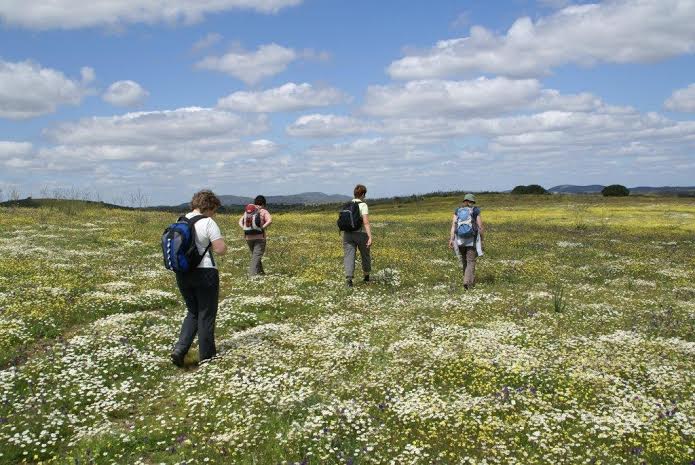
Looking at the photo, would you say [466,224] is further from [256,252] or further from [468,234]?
[256,252]

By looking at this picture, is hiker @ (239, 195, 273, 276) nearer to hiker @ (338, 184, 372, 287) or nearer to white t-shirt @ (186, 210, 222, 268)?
hiker @ (338, 184, 372, 287)

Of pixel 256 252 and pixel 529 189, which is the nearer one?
pixel 256 252

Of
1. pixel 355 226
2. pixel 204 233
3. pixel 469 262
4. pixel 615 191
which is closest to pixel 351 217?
pixel 355 226

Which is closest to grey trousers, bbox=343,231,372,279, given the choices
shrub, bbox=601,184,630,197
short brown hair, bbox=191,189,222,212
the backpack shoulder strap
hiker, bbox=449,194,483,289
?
hiker, bbox=449,194,483,289

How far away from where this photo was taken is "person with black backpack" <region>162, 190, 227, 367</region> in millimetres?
11414

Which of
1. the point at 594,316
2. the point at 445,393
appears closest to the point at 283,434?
the point at 445,393

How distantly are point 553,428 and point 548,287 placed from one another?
14.2 metres

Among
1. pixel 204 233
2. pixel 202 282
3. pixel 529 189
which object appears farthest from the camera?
pixel 529 189

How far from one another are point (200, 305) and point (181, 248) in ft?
5.33

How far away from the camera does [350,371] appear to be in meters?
12.1

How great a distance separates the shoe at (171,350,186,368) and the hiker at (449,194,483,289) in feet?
39.9

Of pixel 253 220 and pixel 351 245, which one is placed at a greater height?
pixel 253 220

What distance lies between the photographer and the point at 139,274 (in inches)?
933

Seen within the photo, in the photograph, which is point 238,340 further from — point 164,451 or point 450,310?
point 450,310
